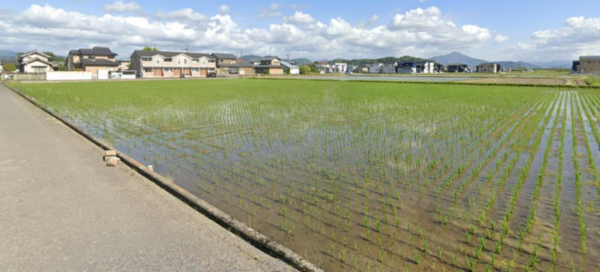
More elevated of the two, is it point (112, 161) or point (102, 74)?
point (102, 74)

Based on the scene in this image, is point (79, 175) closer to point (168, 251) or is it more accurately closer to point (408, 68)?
point (168, 251)

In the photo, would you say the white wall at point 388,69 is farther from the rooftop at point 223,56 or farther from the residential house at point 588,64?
the rooftop at point 223,56

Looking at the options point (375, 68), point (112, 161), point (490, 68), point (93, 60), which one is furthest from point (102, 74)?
point (490, 68)

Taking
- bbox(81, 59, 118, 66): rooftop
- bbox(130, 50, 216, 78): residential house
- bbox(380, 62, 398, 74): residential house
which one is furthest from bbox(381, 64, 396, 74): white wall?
bbox(81, 59, 118, 66): rooftop

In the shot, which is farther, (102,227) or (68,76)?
(68,76)

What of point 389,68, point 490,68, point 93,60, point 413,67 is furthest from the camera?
point 490,68

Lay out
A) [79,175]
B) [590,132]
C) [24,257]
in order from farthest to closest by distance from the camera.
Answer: [590,132] → [79,175] → [24,257]

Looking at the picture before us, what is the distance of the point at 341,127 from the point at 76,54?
218 feet

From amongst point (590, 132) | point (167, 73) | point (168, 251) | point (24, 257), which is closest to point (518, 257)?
point (168, 251)

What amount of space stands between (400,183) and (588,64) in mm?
100711

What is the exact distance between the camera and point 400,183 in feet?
18.7

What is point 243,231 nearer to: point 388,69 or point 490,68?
point 388,69

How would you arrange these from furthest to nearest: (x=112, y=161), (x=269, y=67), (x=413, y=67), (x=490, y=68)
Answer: (x=490, y=68) < (x=413, y=67) < (x=269, y=67) < (x=112, y=161)

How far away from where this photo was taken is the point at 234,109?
51.7 feet
